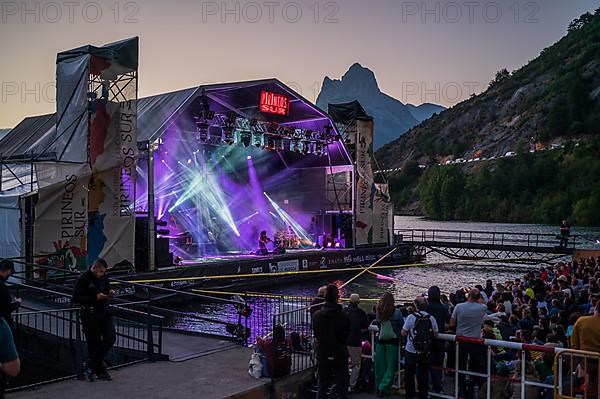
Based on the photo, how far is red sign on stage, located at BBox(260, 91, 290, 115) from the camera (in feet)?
84.8

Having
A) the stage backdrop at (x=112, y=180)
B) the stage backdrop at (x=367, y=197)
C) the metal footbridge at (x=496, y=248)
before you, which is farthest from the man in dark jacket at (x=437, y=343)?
the metal footbridge at (x=496, y=248)

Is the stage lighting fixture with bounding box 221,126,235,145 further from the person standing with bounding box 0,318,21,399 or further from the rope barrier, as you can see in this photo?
the person standing with bounding box 0,318,21,399

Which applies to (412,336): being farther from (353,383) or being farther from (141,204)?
(141,204)

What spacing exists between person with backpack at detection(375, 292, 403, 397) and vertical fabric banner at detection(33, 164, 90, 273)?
40.7ft

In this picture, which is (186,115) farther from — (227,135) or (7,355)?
(7,355)

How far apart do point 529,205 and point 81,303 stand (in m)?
83.9

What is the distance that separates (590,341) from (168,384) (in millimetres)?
5130

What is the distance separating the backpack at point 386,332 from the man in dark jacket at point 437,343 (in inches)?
25.8

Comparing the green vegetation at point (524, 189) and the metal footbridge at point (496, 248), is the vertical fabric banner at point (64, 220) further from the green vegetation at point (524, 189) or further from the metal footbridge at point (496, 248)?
the green vegetation at point (524, 189)

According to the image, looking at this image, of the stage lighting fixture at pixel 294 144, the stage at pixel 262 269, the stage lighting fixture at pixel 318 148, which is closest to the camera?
the stage at pixel 262 269

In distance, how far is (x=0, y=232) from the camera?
55.5ft

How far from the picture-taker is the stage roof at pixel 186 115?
2156 cm

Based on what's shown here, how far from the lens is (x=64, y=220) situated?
691 inches

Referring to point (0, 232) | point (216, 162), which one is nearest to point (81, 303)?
point (0, 232)
